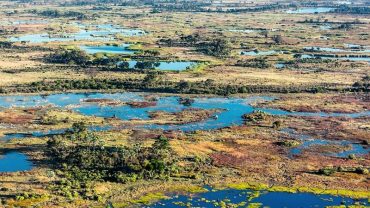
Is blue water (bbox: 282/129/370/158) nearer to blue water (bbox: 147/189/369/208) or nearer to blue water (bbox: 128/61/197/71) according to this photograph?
blue water (bbox: 147/189/369/208)

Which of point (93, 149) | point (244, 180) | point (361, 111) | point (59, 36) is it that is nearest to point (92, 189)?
point (93, 149)

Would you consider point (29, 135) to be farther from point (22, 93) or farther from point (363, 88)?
point (363, 88)

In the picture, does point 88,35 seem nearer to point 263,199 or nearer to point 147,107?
point 147,107

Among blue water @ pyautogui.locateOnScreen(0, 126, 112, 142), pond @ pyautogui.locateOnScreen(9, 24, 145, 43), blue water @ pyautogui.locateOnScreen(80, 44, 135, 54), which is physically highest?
pond @ pyautogui.locateOnScreen(9, 24, 145, 43)

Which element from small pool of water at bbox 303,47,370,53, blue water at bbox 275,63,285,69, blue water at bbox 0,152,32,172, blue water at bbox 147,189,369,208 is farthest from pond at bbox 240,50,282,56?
blue water at bbox 147,189,369,208

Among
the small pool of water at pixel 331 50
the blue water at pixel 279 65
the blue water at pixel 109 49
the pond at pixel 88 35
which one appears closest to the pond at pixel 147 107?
the blue water at pixel 279 65

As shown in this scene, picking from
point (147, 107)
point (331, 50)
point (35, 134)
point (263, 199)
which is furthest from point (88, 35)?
point (263, 199)

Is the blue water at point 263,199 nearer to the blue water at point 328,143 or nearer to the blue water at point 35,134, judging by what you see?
the blue water at point 328,143
